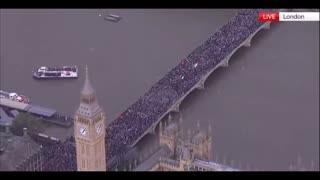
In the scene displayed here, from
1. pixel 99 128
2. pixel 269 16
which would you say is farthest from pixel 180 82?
pixel 99 128

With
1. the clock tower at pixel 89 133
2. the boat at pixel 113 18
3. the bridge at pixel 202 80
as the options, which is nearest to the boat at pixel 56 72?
the bridge at pixel 202 80

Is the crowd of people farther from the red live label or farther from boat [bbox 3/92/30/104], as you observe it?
boat [bbox 3/92/30/104]

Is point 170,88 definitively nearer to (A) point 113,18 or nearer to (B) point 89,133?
(B) point 89,133

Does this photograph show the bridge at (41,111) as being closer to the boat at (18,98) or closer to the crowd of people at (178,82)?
the boat at (18,98)

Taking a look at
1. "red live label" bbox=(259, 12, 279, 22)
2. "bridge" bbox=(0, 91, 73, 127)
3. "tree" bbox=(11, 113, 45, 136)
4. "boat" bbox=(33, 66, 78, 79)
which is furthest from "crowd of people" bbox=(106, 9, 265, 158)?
"boat" bbox=(33, 66, 78, 79)

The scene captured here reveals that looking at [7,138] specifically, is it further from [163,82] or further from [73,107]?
[163,82]

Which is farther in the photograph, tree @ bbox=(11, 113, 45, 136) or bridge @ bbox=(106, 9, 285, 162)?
tree @ bbox=(11, 113, 45, 136)
